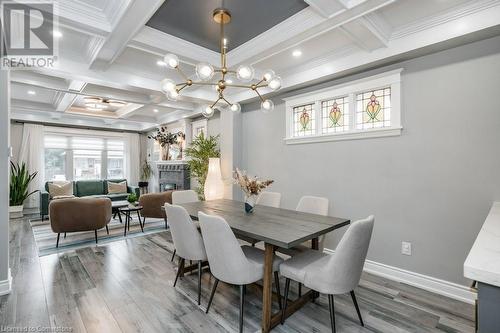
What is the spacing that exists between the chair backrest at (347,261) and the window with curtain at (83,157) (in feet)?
27.7

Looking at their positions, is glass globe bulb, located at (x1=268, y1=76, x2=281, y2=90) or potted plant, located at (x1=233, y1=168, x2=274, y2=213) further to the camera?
potted plant, located at (x1=233, y1=168, x2=274, y2=213)

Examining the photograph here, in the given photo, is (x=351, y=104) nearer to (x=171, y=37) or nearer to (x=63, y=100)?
(x=171, y=37)

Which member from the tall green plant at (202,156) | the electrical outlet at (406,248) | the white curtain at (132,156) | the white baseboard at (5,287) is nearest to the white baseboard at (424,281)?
the electrical outlet at (406,248)

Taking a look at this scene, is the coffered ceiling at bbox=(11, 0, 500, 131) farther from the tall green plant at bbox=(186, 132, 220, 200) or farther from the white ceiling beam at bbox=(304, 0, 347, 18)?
the tall green plant at bbox=(186, 132, 220, 200)

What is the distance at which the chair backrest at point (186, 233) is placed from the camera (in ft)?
7.59

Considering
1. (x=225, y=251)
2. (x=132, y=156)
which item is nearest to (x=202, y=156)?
(x=225, y=251)

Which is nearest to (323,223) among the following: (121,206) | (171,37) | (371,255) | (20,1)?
(371,255)

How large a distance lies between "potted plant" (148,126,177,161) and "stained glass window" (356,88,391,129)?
5300 mm

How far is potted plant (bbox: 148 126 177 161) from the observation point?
7.21m

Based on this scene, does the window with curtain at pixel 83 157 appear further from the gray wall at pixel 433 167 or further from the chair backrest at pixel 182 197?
the gray wall at pixel 433 167

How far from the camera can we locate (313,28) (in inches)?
95.7

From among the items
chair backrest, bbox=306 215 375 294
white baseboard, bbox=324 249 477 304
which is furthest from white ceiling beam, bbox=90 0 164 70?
white baseboard, bbox=324 249 477 304

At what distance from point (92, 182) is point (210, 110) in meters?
5.94

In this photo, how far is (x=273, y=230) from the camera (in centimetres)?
206
